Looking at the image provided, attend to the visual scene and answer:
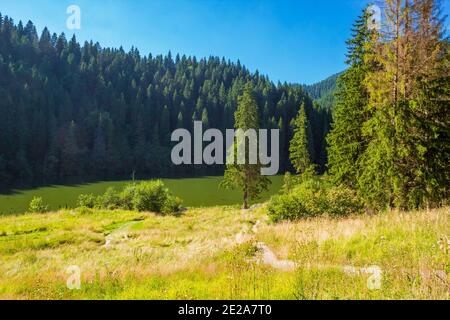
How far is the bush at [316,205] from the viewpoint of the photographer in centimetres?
1973

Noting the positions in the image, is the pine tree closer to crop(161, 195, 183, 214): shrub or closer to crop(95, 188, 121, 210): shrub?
crop(161, 195, 183, 214): shrub

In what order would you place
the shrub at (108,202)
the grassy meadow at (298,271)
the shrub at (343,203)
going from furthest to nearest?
the shrub at (108,202) → the shrub at (343,203) → the grassy meadow at (298,271)

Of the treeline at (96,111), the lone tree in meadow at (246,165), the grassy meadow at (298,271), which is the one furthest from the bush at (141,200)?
the treeline at (96,111)

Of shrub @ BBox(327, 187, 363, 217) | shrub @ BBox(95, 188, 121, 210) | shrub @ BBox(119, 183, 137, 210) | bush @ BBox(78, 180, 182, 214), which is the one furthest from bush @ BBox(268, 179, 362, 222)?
shrub @ BBox(95, 188, 121, 210)

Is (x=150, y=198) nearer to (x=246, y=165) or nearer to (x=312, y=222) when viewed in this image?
(x=246, y=165)

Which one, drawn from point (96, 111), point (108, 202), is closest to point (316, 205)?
point (108, 202)

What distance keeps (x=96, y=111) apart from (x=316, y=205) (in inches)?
5040

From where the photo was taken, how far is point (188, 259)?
961 cm

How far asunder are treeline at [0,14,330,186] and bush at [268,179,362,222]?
263 feet

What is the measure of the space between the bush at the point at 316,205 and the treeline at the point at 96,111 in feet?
263

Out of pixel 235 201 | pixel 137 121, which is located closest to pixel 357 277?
pixel 235 201

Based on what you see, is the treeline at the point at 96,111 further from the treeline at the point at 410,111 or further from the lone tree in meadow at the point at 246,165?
the treeline at the point at 410,111
